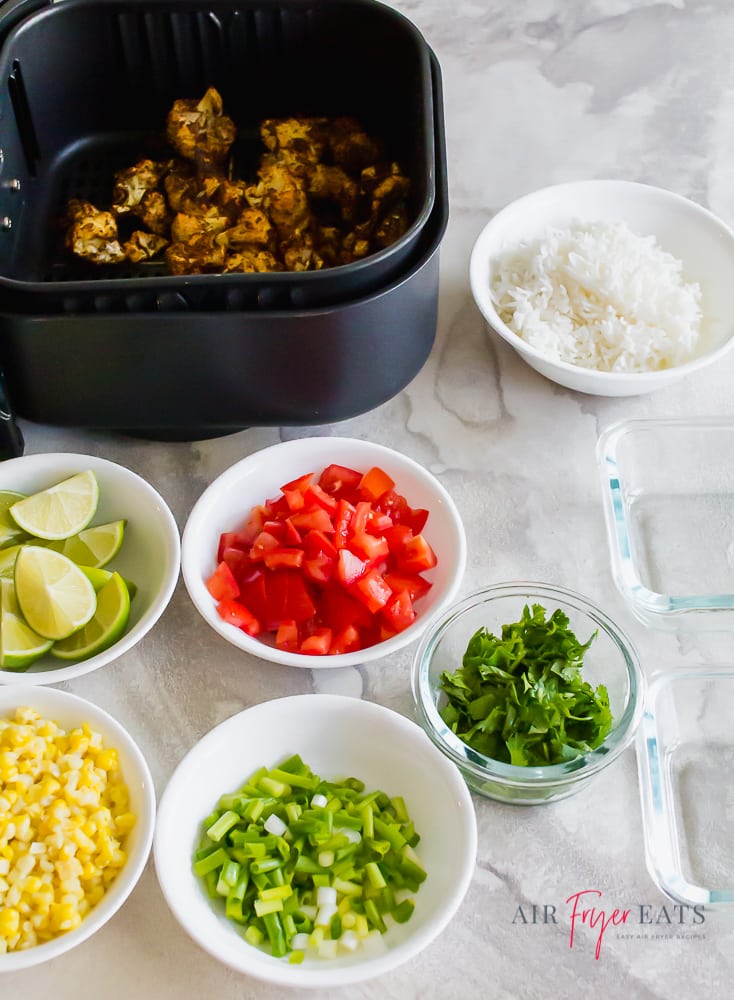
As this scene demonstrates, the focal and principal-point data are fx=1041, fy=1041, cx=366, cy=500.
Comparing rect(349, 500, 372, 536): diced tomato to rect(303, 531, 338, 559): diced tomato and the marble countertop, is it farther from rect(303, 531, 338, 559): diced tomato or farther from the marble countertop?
the marble countertop

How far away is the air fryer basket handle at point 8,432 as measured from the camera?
134 centimetres

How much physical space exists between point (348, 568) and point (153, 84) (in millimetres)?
890

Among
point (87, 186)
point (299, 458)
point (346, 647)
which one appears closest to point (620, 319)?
point (299, 458)

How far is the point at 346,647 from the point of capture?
1.25m

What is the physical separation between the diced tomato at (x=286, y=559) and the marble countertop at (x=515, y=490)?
13 cm

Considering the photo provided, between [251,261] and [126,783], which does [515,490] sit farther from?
[126,783]

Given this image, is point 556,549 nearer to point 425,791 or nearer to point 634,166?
point 425,791

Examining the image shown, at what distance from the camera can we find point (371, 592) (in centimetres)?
124

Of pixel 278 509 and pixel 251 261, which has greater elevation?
pixel 251 261

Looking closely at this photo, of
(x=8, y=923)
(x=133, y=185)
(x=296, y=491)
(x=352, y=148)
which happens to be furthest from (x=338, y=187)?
(x=8, y=923)

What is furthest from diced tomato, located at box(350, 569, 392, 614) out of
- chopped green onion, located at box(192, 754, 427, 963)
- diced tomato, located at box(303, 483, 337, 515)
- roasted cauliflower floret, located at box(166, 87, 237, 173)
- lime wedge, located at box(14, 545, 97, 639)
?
roasted cauliflower floret, located at box(166, 87, 237, 173)

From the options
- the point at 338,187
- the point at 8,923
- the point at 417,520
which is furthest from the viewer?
the point at 338,187

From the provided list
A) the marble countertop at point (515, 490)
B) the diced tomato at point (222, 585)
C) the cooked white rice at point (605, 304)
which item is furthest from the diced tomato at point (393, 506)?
the cooked white rice at point (605, 304)

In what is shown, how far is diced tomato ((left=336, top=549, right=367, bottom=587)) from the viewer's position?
4.10ft
